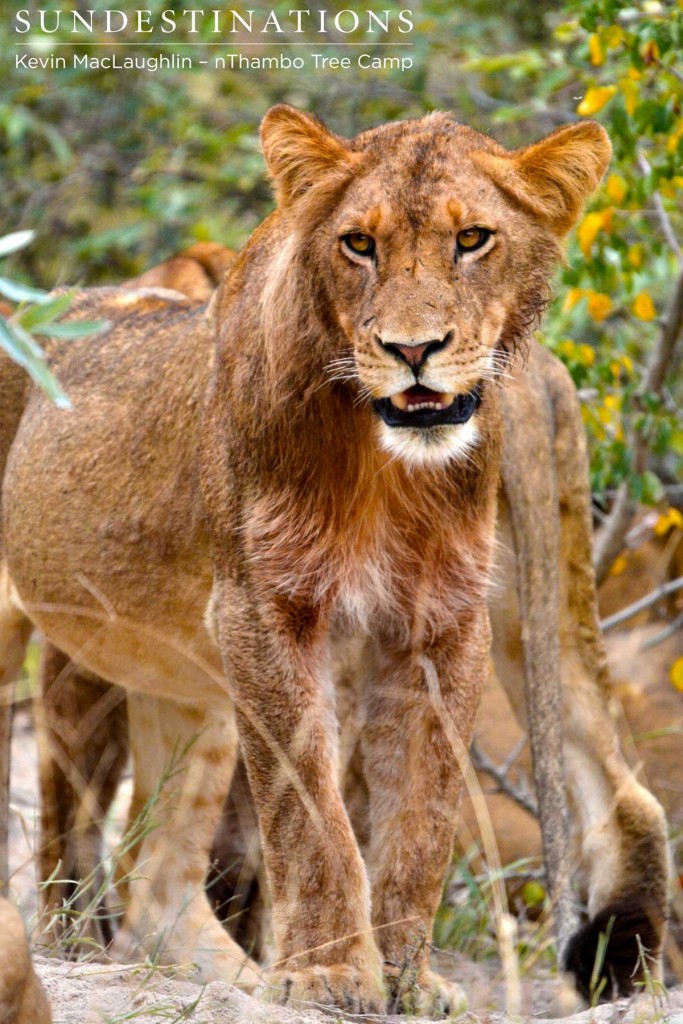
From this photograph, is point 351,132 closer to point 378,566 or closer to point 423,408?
point 378,566

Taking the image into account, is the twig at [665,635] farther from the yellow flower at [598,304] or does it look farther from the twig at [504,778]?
the yellow flower at [598,304]

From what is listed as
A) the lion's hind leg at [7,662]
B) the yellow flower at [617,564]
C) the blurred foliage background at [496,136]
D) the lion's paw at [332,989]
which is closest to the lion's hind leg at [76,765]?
the lion's hind leg at [7,662]

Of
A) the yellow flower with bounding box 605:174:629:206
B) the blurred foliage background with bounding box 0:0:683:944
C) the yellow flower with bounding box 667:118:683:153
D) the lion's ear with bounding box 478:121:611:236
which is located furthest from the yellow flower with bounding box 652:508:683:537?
the lion's ear with bounding box 478:121:611:236

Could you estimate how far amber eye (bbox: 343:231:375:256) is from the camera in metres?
3.31

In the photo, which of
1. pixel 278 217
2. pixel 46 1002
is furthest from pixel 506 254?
pixel 46 1002

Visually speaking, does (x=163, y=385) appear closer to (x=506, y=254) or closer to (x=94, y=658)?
(x=94, y=658)

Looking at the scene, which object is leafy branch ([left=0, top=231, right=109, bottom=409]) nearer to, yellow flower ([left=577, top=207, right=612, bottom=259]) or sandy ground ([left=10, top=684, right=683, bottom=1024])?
sandy ground ([left=10, top=684, right=683, bottom=1024])

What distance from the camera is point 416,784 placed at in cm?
358

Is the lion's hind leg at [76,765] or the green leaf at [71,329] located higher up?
the green leaf at [71,329]

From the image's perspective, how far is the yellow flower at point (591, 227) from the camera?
541cm

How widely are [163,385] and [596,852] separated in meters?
1.85

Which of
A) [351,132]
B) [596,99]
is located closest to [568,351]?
[596,99]

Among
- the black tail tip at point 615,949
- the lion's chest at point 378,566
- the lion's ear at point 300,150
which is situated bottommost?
the black tail tip at point 615,949

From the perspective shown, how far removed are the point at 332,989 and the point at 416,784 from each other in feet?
1.68
